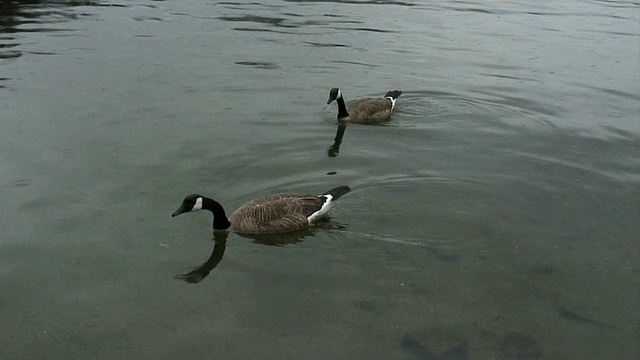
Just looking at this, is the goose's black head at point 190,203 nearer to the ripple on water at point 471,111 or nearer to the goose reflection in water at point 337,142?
the goose reflection in water at point 337,142

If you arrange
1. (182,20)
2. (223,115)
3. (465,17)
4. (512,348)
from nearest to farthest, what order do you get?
(512,348)
(223,115)
(182,20)
(465,17)

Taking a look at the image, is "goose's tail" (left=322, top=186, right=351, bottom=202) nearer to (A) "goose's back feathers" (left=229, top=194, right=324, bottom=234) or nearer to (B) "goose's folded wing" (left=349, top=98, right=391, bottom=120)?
(A) "goose's back feathers" (left=229, top=194, right=324, bottom=234)

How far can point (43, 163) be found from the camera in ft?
37.7

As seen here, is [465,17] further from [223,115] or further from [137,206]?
[137,206]

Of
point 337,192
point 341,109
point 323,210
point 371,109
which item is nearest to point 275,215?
point 323,210

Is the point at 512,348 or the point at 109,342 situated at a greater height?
the point at 512,348

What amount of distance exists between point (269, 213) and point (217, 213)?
28.0 inches

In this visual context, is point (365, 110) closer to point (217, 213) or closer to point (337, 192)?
point (337, 192)

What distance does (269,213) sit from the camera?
9391 mm

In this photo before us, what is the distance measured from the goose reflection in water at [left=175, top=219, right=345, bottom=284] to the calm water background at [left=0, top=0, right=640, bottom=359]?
12 centimetres

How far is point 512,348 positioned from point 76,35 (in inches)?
713

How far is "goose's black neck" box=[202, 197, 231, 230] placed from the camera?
9.20 meters

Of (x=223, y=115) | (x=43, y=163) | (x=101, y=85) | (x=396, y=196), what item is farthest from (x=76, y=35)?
(x=396, y=196)

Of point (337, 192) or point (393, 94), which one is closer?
point (337, 192)
